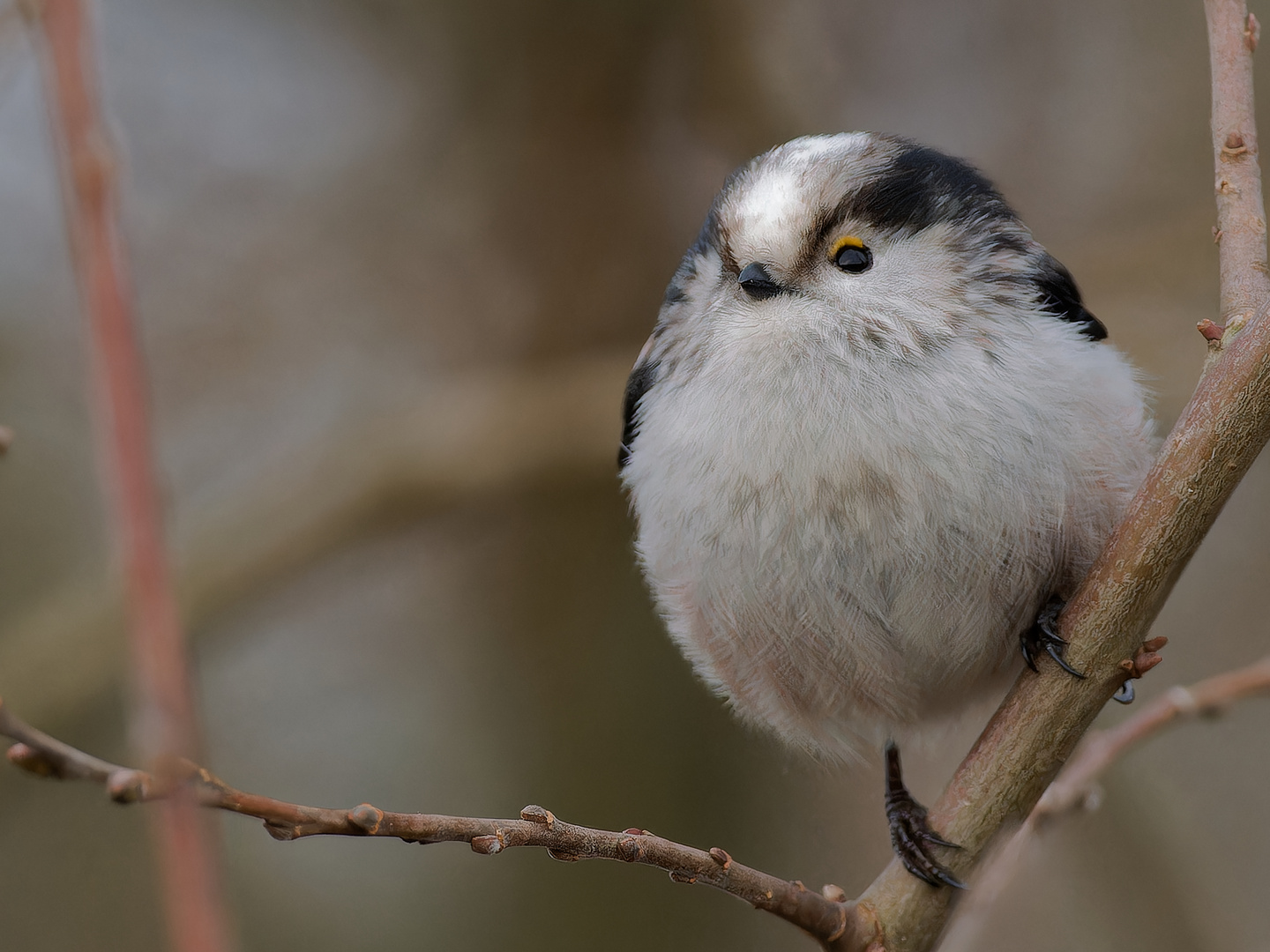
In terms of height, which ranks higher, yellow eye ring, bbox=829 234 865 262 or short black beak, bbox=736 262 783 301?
yellow eye ring, bbox=829 234 865 262

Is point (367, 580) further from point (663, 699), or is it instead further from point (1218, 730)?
point (1218, 730)

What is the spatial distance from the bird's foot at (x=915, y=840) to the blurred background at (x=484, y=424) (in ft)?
3.05

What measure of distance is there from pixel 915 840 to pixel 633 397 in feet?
3.52

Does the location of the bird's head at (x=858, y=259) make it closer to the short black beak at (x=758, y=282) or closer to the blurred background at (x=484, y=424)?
the short black beak at (x=758, y=282)

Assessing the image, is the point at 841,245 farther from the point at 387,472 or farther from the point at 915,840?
the point at 387,472

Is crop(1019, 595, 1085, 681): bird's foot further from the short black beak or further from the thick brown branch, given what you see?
the short black beak

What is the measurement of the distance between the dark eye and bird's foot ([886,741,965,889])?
0.94m

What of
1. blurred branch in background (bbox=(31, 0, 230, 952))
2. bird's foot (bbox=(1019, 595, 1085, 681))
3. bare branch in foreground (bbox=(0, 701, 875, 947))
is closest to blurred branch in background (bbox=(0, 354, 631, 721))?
bird's foot (bbox=(1019, 595, 1085, 681))

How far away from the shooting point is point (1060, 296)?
7.54 ft

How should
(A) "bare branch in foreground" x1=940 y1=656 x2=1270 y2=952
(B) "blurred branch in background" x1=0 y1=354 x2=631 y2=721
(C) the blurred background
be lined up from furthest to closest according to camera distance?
1. (C) the blurred background
2. (B) "blurred branch in background" x1=0 y1=354 x2=631 y2=721
3. (A) "bare branch in foreground" x1=940 y1=656 x2=1270 y2=952

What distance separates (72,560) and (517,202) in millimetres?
1829

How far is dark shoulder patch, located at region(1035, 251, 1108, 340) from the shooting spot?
2238mm

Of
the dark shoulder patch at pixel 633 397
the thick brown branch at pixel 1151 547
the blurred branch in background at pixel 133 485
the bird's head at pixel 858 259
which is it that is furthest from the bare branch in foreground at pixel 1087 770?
the blurred branch in background at pixel 133 485

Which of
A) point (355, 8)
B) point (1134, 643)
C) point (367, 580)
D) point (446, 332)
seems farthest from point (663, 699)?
point (355, 8)
